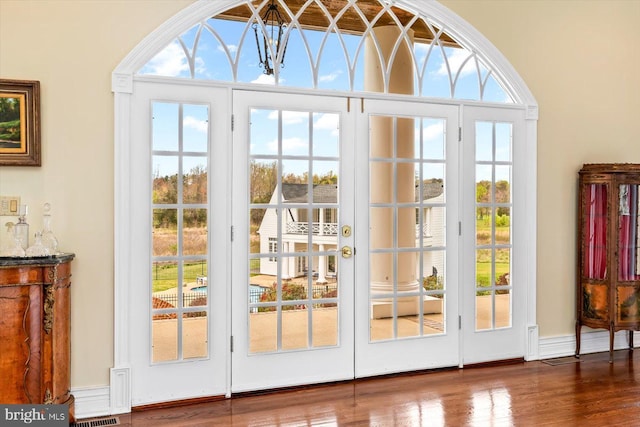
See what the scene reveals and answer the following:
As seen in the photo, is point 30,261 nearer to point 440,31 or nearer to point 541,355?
point 440,31

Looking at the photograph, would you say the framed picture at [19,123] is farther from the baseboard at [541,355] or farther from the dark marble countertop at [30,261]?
the baseboard at [541,355]

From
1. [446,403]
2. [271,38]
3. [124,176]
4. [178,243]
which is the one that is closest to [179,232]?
[178,243]

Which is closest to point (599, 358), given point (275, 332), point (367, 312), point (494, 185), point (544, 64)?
point (494, 185)

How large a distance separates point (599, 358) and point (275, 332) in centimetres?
286

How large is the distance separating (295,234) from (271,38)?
140cm

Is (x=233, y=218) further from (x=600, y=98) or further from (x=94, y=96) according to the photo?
(x=600, y=98)

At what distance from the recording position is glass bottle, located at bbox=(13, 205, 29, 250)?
3279 millimetres

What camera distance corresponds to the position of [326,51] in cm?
410

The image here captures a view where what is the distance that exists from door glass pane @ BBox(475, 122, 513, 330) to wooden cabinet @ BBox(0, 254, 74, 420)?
10.2 ft

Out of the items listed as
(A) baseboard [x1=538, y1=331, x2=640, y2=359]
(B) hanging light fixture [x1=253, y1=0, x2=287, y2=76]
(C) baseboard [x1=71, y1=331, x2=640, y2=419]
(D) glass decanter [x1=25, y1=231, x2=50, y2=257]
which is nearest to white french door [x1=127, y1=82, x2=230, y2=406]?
(C) baseboard [x1=71, y1=331, x2=640, y2=419]

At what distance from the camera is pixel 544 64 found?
4797mm

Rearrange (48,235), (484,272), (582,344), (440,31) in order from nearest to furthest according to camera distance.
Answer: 1. (48,235)
2. (440,31)
3. (484,272)
4. (582,344)

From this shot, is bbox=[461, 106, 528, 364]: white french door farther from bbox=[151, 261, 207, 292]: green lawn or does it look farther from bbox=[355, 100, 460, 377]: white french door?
bbox=[151, 261, 207, 292]: green lawn

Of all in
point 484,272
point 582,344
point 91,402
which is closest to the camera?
point 91,402
